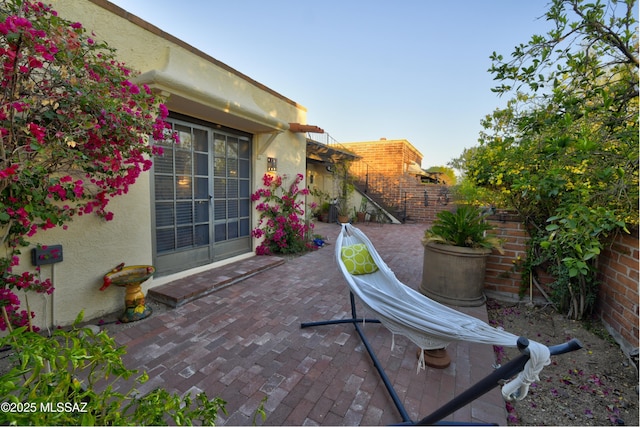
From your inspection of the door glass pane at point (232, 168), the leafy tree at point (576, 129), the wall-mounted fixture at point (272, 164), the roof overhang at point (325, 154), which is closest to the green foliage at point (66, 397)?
the leafy tree at point (576, 129)

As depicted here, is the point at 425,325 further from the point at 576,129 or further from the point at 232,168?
the point at 232,168

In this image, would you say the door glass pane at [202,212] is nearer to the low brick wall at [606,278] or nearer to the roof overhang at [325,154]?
the low brick wall at [606,278]

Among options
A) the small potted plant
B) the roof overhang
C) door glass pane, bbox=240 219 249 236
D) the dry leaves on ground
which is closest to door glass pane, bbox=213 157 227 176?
door glass pane, bbox=240 219 249 236

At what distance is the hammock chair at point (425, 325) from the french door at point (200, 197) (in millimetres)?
2396

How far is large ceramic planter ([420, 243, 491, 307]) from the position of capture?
3.32 meters

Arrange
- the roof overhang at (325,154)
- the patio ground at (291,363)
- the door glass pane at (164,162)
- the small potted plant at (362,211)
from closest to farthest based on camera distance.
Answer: the patio ground at (291,363) → the door glass pane at (164,162) → the roof overhang at (325,154) → the small potted plant at (362,211)

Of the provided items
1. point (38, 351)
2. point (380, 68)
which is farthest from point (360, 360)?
point (380, 68)

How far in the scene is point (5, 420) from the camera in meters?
0.74

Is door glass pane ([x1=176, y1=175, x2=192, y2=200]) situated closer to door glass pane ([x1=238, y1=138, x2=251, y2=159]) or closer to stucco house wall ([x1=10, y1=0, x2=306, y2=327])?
stucco house wall ([x1=10, y1=0, x2=306, y2=327])

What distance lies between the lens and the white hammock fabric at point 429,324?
1068 mm

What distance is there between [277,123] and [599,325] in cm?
496

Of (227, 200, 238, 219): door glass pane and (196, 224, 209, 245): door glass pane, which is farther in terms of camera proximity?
(227, 200, 238, 219): door glass pane

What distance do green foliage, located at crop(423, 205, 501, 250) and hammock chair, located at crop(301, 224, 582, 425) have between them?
50.8 inches

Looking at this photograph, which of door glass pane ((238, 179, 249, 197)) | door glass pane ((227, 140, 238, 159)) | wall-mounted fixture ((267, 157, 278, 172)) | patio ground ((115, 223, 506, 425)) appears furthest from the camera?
wall-mounted fixture ((267, 157, 278, 172))
